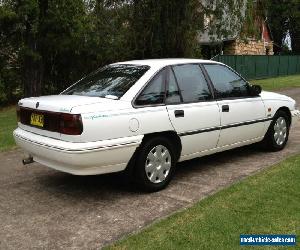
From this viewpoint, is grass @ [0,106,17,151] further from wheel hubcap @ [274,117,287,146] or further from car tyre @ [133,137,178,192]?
wheel hubcap @ [274,117,287,146]

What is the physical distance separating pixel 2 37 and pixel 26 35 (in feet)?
3.22

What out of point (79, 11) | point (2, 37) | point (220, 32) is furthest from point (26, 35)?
point (220, 32)

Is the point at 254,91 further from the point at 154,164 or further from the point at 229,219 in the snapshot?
the point at 229,219

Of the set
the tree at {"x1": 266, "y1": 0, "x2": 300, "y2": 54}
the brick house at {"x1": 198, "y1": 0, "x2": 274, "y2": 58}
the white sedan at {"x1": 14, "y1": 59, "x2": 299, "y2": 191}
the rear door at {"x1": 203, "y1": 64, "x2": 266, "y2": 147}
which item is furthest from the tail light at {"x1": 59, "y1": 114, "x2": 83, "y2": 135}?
the tree at {"x1": 266, "y1": 0, "x2": 300, "y2": 54}

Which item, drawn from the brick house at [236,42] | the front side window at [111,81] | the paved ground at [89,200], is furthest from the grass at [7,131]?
the brick house at [236,42]

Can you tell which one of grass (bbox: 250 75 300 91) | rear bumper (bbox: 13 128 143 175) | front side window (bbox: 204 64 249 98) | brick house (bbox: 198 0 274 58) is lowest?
grass (bbox: 250 75 300 91)

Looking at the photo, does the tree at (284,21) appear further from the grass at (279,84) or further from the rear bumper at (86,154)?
the rear bumper at (86,154)

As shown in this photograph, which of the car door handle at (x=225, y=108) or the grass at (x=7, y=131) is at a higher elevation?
the car door handle at (x=225, y=108)

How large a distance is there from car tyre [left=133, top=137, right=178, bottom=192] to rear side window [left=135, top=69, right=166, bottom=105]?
0.45 meters

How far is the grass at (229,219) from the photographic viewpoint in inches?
163

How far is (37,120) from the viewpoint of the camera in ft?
18.1

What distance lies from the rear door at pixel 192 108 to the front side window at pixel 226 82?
0.20m

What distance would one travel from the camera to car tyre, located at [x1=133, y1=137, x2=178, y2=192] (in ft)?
17.8

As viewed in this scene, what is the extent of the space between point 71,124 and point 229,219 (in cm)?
190
